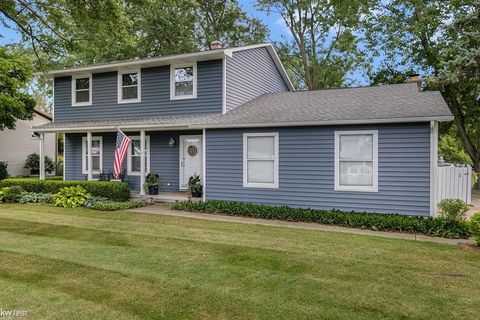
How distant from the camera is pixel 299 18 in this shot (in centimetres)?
2517

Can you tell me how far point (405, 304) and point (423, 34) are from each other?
64.7 ft

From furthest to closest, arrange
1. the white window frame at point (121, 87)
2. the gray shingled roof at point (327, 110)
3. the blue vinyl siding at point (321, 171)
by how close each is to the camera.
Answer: the white window frame at point (121, 87) → the gray shingled roof at point (327, 110) → the blue vinyl siding at point (321, 171)

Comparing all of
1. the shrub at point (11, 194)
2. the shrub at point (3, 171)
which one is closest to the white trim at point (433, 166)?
the shrub at point (11, 194)

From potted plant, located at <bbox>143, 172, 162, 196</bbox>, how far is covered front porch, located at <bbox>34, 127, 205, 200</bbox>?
0.19 m

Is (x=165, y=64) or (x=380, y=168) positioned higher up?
(x=165, y=64)

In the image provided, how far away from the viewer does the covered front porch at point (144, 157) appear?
43.3ft

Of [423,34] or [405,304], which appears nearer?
[405,304]

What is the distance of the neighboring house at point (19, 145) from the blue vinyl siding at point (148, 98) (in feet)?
20.0

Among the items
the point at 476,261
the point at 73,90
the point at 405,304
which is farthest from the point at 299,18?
the point at 405,304

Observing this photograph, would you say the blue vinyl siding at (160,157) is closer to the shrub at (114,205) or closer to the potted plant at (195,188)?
the potted plant at (195,188)

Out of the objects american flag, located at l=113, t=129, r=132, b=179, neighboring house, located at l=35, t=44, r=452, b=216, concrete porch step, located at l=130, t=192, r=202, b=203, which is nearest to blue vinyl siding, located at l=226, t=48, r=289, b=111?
neighboring house, located at l=35, t=44, r=452, b=216

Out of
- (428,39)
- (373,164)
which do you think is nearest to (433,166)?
(373,164)

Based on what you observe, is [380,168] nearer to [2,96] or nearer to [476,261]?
[476,261]

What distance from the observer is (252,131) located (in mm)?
10922
